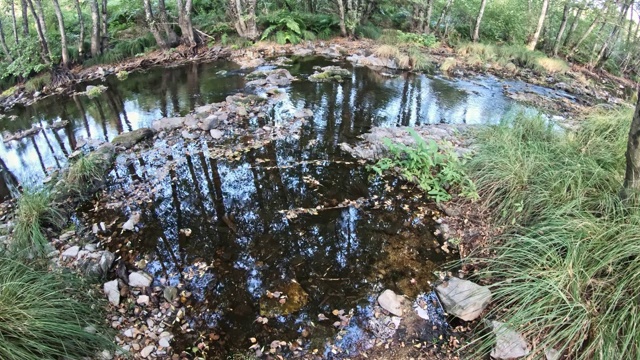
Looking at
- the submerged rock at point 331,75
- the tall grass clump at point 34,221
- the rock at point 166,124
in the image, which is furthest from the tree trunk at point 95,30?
the tall grass clump at point 34,221

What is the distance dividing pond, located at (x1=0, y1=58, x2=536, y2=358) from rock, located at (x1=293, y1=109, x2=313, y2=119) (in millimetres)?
181

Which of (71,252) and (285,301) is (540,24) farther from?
(71,252)

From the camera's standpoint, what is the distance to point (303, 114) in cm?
816

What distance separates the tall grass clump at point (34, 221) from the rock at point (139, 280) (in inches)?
38.8

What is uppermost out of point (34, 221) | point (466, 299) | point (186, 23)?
point (186, 23)

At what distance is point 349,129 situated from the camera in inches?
294

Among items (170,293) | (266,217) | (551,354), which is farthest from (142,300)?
(551,354)

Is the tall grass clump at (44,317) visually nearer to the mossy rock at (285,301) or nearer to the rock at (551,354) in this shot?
the mossy rock at (285,301)

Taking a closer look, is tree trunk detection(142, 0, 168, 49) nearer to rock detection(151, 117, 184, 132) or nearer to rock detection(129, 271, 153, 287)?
rock detection(151, 117, 184, 132)

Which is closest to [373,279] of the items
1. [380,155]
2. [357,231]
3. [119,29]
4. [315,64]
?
[357,231]

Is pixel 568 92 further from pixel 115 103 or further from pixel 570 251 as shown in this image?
pixel 115 103

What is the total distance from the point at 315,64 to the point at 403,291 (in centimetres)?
1049

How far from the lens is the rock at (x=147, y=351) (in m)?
3.04

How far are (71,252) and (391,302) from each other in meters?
3.61
